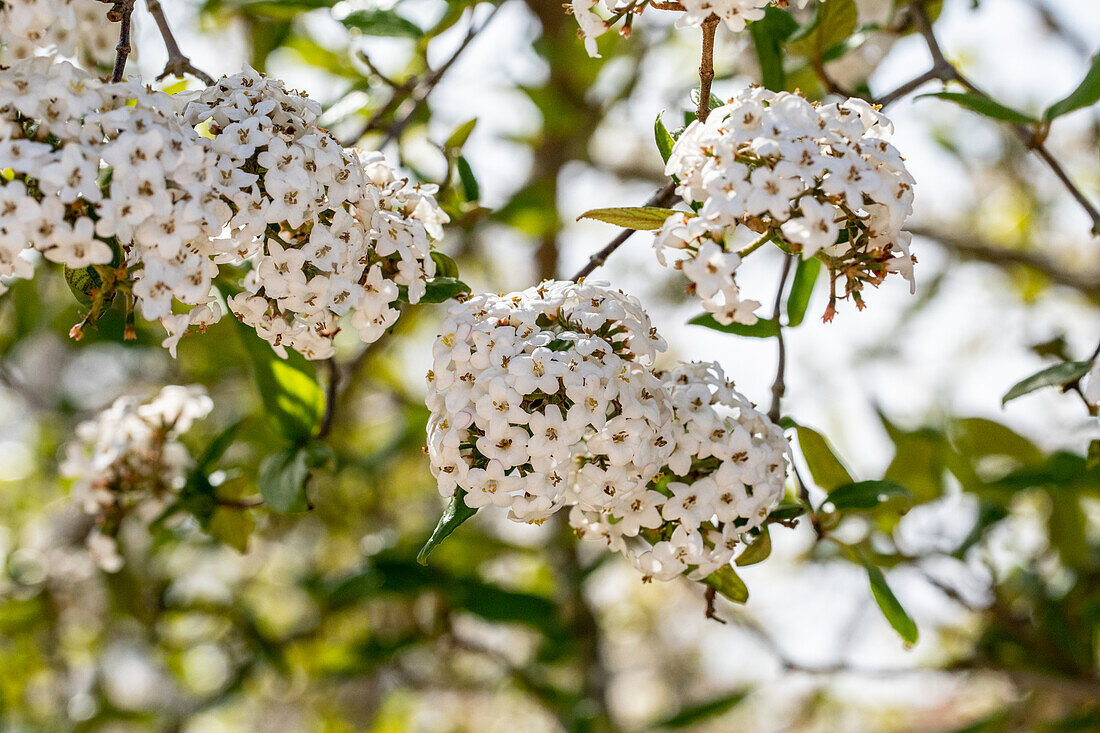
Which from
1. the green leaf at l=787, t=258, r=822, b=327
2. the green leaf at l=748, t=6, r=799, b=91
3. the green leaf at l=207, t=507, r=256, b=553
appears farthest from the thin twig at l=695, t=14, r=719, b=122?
the green leaf at l=207, t=507, r=256, b=553

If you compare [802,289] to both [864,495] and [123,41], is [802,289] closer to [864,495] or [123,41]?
[864,495]

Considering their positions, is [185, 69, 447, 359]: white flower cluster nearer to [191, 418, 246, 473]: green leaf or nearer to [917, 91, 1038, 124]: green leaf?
[191, 418, 246, 473]: green leaf

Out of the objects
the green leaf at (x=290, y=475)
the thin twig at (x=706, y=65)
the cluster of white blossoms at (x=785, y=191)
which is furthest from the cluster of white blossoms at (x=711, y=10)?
the green leaf at (x=290, y=475)

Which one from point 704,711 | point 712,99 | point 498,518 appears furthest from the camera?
point 498,518

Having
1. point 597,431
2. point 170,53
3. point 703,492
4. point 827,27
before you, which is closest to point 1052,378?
point 703,492

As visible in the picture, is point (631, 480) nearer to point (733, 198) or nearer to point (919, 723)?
point (733, 198)

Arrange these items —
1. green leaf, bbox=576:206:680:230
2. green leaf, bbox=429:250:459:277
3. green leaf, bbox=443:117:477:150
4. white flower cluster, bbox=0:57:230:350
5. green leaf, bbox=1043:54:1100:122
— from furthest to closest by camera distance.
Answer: green leaf, bbox=443:117:477:150, green leaf, bbox=1043:54:1100:122, green leaf, bbox=429:250:459:277, green leaf, bbox=576:206:680:230, white flower cluster, bbox=0:57:230:350
